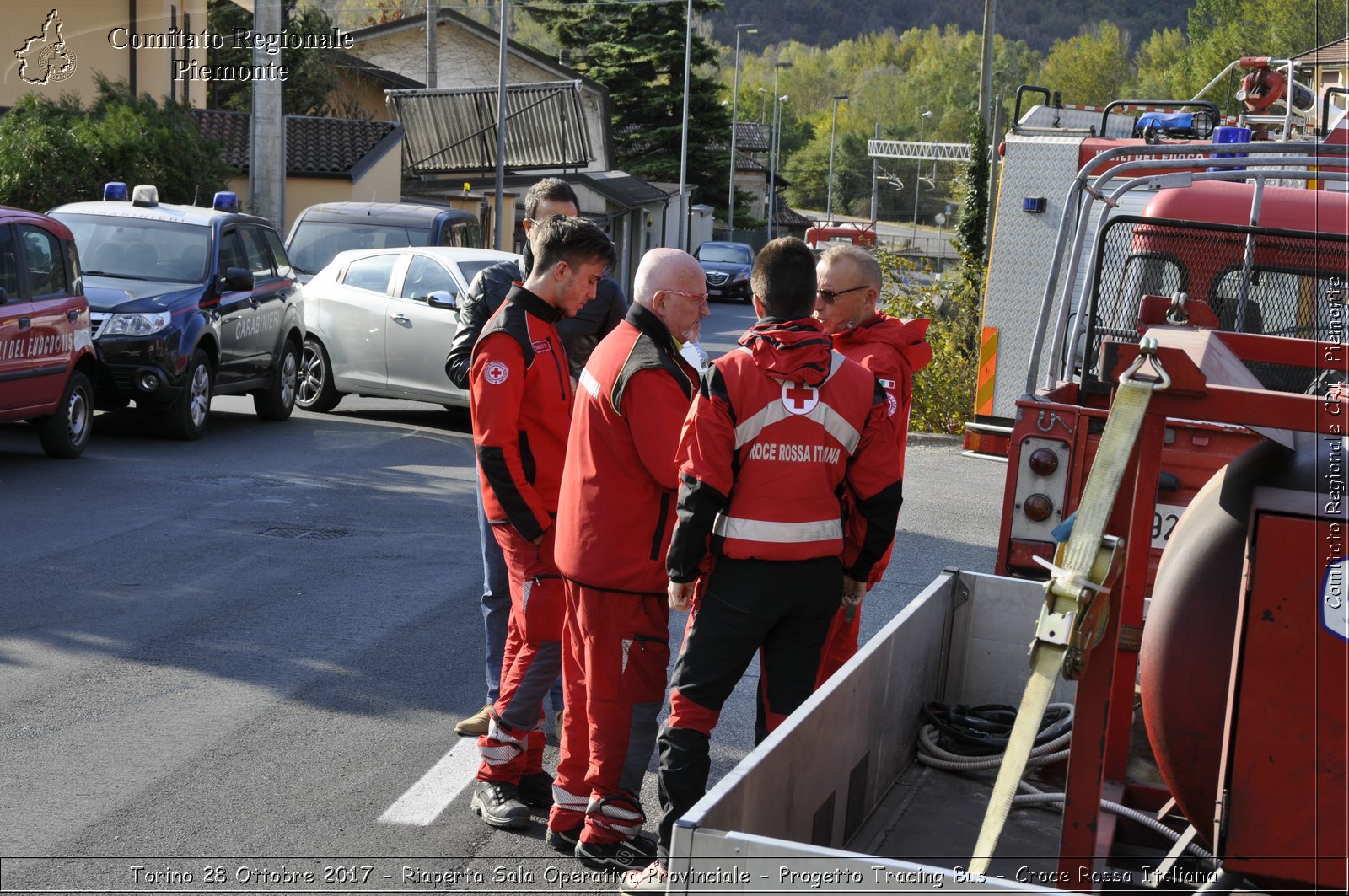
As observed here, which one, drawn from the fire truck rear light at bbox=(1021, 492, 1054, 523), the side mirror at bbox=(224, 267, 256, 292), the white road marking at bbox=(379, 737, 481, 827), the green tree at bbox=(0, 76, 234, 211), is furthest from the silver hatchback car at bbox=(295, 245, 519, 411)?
the white road marking at bbox=(379, 737, 481, 827)

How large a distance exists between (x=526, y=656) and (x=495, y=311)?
1.48 meters

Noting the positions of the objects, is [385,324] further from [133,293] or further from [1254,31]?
[1254,31]

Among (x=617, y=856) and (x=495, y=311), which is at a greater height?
(x=495, y=311)

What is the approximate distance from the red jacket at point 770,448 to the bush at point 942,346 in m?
11.7

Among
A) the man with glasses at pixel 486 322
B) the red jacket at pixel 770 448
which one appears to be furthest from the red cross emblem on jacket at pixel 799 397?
the man with glasses at pixel 486 322

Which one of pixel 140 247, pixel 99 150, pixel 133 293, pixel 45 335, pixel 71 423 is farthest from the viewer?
pixel 99 150

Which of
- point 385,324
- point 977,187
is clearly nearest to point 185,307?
point 385,324

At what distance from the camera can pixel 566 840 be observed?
188 inches

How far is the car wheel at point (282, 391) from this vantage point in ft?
47.3

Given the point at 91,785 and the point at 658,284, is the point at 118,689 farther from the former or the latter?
the point at 658,284

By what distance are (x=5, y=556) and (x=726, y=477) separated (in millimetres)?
5665

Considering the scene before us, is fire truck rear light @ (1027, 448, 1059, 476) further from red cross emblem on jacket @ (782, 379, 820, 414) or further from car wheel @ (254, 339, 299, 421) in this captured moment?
car wheel @ (254, 339, 299, 421)

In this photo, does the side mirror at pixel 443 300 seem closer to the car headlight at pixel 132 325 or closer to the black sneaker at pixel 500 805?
the car headlight at pixel 132 325

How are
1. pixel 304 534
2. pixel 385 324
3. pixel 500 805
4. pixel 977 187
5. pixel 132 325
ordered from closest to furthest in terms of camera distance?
pixel 500 805 → pixel 304 534 → pixel 132 325 → pixel 385 324 → pixel 977 187
